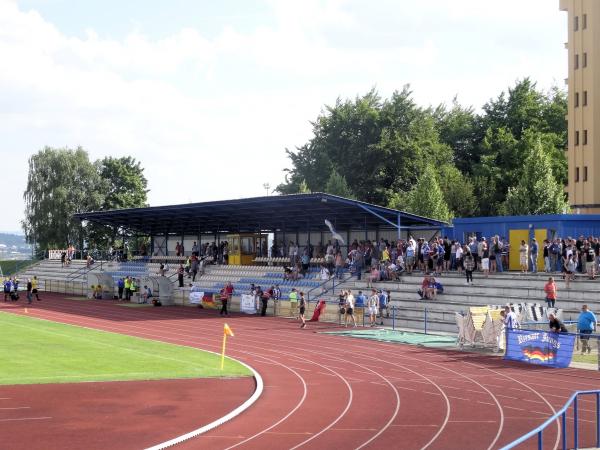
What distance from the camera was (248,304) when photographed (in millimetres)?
44312

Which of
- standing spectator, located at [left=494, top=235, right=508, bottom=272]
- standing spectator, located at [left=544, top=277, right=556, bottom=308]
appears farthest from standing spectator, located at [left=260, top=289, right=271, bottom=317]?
standing spectator, located at [left=544, top=277, right=556, bottom=308]

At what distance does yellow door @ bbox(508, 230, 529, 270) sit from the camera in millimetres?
39312

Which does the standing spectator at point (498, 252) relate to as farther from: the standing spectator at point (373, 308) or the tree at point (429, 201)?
the tree at point (429, 201)

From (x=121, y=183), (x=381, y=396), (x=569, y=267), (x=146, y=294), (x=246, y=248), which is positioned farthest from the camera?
(x=121, y=183)

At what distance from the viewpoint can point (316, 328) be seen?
36344 mm

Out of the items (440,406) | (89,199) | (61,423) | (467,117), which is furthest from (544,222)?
(89,199)

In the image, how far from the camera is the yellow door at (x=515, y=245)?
39.3 meters

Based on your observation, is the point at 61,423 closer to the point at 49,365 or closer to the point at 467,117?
the point at 49,365

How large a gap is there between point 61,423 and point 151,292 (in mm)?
35743

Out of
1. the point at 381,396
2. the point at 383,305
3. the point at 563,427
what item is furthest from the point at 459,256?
the point at 563,427

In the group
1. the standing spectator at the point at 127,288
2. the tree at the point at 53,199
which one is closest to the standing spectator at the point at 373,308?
the standing spectator at the point at 127,288

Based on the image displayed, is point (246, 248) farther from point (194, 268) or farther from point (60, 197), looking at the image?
point (60, 197)

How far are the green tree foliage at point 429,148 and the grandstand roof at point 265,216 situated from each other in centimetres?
2080

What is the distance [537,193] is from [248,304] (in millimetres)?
26160
